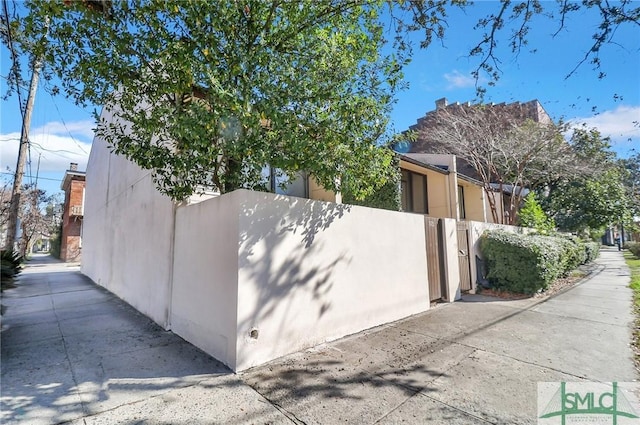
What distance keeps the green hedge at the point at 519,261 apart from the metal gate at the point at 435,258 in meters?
2.14

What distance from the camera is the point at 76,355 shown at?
446 cm

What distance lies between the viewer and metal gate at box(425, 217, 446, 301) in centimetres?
771

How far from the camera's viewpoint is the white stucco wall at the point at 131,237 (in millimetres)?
5918

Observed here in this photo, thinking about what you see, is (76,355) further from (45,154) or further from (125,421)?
(45,154)

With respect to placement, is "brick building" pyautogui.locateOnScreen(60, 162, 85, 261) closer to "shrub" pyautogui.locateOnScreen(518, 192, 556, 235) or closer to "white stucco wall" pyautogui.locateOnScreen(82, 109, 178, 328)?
"white stucco wall" pyautogui.locateOnScreen(82, 109, 178, 328)

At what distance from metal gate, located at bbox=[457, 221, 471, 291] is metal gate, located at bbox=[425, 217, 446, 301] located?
3.38ft

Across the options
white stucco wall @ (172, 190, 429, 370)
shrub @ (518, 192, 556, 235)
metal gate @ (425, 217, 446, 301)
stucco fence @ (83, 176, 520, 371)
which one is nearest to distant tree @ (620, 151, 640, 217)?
shrub @ (518, 192, 556, 235)

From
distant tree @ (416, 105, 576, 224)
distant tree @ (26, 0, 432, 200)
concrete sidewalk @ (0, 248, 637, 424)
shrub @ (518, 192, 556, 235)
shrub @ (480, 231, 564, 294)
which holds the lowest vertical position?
concrete sidewalk @ (0, 248, 637, 424)

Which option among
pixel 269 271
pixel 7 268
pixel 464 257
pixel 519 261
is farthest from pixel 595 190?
pixel 7 268

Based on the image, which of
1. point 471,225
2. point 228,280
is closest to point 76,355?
point 228,280

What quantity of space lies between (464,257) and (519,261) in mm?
1381

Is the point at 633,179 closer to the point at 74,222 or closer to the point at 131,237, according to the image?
the point at 131,237

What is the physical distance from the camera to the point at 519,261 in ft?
28.3

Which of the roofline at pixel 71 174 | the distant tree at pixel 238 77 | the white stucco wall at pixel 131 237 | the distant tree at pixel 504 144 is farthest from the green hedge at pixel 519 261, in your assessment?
the roofline at pixel 71 174
